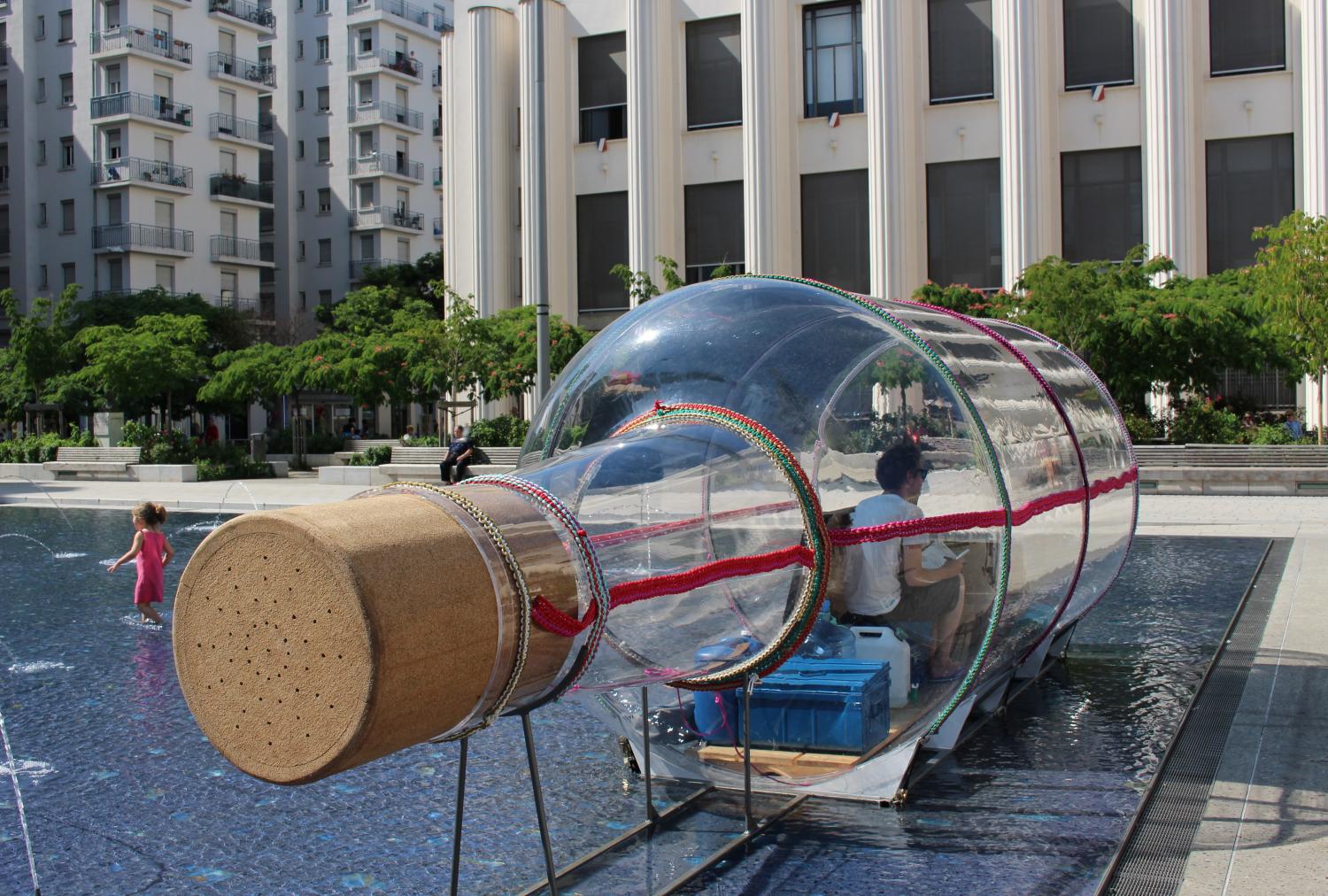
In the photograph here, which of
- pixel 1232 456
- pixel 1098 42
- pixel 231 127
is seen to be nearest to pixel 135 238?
pixel 231 127

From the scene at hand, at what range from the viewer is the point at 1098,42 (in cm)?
3272

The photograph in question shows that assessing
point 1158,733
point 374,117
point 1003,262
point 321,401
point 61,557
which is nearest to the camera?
point 1158,733

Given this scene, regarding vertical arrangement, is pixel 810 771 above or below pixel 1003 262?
below

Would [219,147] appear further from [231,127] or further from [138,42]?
[138,42]

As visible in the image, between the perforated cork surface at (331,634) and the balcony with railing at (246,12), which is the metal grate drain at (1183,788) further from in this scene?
the balcony with railing at (246,12)

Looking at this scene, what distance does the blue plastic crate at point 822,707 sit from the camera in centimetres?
522

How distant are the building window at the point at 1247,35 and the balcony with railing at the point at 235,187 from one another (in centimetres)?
4632

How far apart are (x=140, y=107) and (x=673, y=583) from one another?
204ft

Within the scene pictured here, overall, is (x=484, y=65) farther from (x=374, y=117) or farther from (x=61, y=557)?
(x=374, y=117)

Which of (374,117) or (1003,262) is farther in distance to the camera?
(374,117)

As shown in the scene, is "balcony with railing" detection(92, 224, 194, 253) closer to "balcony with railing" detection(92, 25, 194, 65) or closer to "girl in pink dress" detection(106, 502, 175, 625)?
"balcony with railing" detection(92, 25, 194, 65)

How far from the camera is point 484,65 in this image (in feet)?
125

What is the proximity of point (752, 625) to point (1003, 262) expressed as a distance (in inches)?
1190

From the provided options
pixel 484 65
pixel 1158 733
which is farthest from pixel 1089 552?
pixel 484 65
